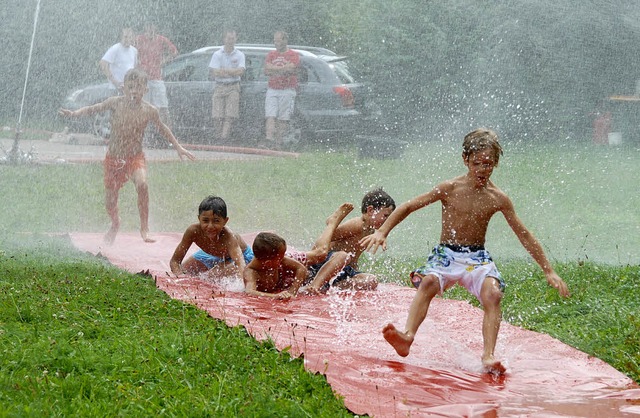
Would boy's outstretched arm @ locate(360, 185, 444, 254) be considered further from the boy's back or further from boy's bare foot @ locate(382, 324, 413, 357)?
the boy's back

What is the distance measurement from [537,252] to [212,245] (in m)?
3.16

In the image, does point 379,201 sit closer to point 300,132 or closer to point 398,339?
point 398,339

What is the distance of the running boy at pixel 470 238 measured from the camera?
5578 millimetres

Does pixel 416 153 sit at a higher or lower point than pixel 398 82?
lower

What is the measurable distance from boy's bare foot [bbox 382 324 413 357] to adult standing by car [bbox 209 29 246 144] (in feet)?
35.6

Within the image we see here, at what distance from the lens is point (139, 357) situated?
15.5 feet

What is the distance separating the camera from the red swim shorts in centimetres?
1037

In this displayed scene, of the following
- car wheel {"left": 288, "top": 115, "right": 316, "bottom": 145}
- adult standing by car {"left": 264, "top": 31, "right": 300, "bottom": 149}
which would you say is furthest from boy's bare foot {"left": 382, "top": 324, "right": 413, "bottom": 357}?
car wheel {"left": 288, "top": 115, "right": 316, "bottom": 145}

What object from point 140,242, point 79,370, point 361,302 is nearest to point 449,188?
point 361,302

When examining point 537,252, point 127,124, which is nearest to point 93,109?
point 127,124

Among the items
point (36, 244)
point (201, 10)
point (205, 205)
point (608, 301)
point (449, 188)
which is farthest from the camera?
point (201, 10)

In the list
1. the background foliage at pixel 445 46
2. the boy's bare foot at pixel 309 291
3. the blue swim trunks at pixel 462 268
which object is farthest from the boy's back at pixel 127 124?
the background foliage at pixel 445 46

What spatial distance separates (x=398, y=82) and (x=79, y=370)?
1428cm

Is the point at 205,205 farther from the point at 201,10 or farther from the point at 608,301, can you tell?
the point at 201,10
